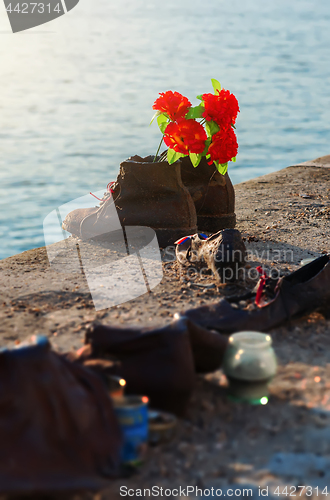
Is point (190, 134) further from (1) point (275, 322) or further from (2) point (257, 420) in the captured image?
(2) point (257, 420)

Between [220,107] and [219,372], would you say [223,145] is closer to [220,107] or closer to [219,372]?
[220,107]

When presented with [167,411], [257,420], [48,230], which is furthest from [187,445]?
[48,230]

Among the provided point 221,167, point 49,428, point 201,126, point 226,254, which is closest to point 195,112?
point 201,126

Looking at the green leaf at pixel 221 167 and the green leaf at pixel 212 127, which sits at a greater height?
the green leaf at pixel 212 127

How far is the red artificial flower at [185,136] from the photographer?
11.9 feet

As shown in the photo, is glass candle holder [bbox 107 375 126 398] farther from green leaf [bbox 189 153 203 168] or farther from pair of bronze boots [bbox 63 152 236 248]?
green leaf [bbox 189 153 203 168]

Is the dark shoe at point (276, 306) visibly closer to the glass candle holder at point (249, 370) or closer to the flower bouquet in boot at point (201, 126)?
the glass candle holder at point (249, 370)

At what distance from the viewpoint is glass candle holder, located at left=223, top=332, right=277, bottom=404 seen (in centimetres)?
184

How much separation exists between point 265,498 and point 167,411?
0.43 meters

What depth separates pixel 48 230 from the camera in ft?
14.9

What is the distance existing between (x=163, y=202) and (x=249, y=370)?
2217 mm

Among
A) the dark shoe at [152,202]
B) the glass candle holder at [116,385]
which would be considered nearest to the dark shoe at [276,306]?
the glass candle holder at [116,385]

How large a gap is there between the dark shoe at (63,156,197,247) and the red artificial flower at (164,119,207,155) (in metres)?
0.15

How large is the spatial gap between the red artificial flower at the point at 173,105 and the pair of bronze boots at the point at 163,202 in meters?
0.35
